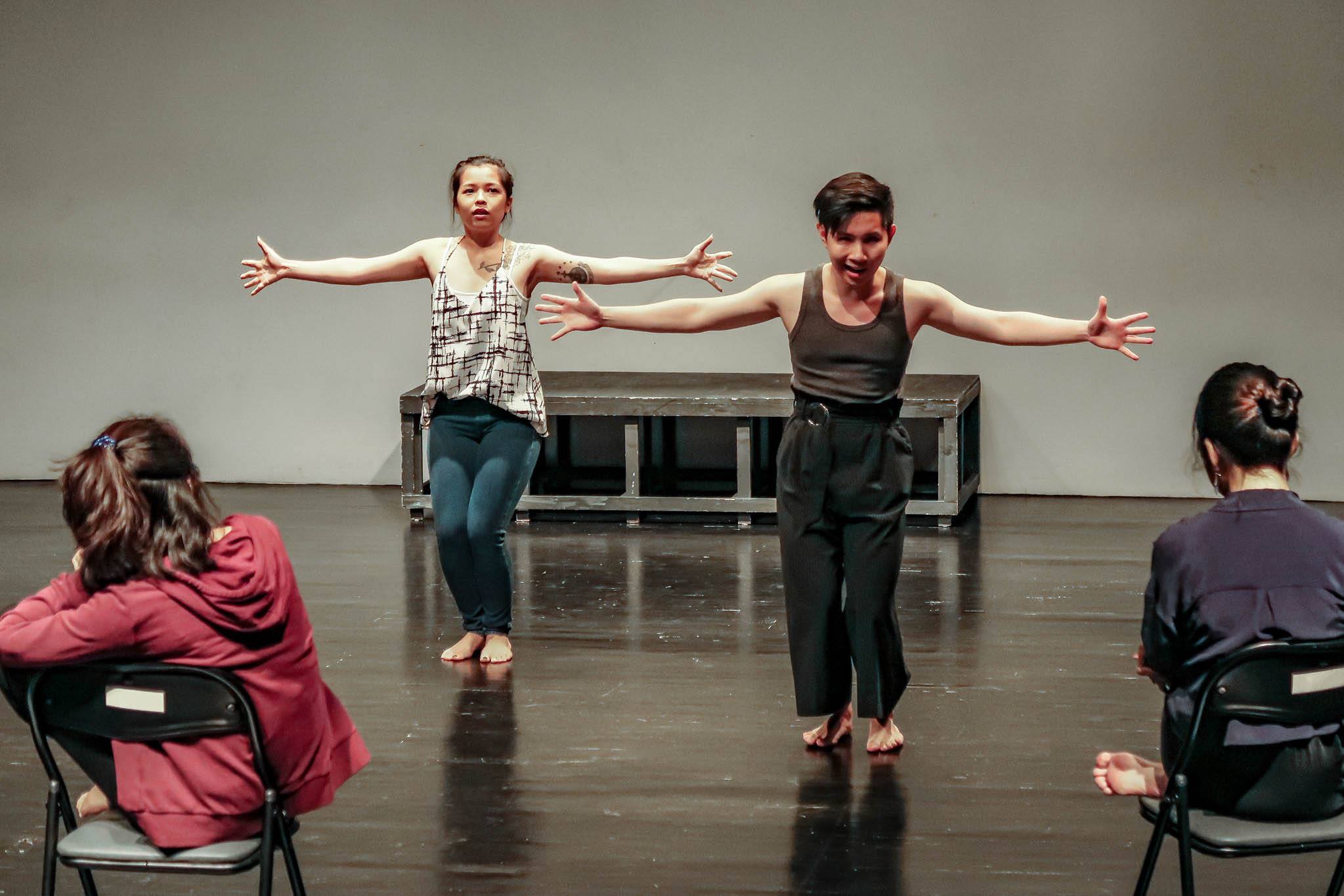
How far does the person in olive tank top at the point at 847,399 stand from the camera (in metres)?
3.24

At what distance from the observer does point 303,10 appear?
675 cm

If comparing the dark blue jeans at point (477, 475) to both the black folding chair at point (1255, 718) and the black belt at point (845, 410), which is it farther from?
the black folding chair at point (1255, 718)

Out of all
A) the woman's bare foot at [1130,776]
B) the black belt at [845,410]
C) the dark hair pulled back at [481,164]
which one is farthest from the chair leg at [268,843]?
the dark hair pulled back at [481,164]

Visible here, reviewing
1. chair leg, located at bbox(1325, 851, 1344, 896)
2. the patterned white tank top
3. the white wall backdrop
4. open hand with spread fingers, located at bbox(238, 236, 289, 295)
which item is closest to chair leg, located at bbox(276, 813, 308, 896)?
chair leg, located at bbox(1325, 851, 1344, 896)

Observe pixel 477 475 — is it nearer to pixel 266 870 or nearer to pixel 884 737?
pixel 884 737

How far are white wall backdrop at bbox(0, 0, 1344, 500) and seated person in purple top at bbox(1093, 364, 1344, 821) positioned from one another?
440 centimetres

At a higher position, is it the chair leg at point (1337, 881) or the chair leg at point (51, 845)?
the chair leg at point (51, 845)

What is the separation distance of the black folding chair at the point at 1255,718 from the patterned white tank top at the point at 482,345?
2226mm

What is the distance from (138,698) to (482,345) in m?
2.03

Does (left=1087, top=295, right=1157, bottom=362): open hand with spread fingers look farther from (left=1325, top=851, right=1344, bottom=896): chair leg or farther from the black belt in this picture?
(left=1325, top=851, right=1344, bottom=896): chair leg

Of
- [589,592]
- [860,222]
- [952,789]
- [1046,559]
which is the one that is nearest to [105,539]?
[860,222]

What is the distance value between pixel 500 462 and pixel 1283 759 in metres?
2.30

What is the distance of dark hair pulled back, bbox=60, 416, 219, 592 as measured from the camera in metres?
2.13

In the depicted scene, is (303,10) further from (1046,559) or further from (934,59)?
(1046,559)
